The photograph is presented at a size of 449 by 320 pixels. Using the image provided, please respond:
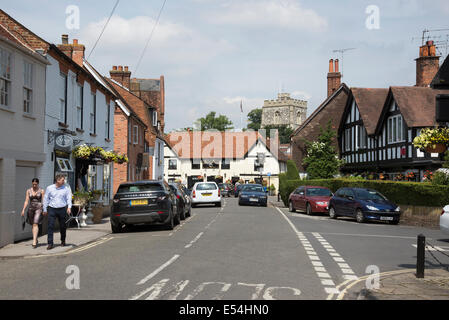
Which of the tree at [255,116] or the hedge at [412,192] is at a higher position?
Result: the tree at [255,116]

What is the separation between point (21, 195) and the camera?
1582 centimetres

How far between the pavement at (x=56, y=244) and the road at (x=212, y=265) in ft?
1.79

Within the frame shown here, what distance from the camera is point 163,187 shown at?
18.2m

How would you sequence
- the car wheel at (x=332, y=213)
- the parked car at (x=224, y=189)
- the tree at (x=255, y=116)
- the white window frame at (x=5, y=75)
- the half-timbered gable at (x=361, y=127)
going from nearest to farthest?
the white window frame at (x=5, y=75) → the car wheel at (x=332, y=213) → the half-timbered gable at (x=361, y=127) → the parked car at (x=224, y=189) → the tree at (x=255, y=116)

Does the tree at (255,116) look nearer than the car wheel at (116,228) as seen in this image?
No

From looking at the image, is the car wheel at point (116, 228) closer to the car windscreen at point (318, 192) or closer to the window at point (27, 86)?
the window at point (27, 86)

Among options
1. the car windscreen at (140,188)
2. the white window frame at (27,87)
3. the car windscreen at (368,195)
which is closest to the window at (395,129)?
the car windscreen at (368,195)

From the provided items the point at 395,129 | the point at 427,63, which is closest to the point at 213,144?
the point at 427,63

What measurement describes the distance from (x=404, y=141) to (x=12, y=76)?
2714 centimetres

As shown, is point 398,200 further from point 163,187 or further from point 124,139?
point 124,139

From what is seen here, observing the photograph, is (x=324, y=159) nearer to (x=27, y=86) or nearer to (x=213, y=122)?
(x=27, y=86)

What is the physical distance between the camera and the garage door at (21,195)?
50.5 ft
